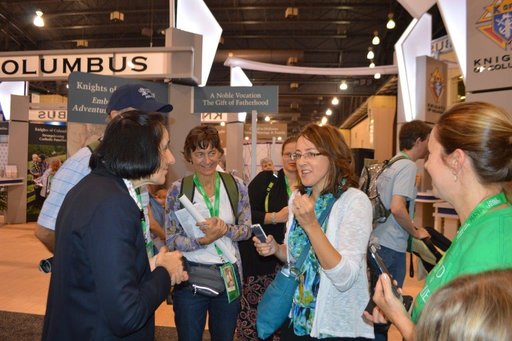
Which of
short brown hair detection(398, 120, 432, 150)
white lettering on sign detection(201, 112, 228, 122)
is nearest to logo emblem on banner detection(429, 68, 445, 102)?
short brown hair detection(398, 120, 432, 150)

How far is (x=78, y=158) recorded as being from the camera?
1.95 meters

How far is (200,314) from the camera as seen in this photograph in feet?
7.84

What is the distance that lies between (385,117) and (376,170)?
46.6 feet

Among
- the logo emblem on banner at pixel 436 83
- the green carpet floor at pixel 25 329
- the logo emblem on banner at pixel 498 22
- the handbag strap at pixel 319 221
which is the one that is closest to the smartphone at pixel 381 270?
the handbag strap at pixel 319 221

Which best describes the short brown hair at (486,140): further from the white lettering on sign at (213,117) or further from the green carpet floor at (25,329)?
the white lettering on sign at (213,117)

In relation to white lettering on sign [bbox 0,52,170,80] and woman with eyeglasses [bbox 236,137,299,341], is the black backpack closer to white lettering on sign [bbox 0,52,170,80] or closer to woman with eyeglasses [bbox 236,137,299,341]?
woman with eyeglasses [bbox 236,137,299,341]

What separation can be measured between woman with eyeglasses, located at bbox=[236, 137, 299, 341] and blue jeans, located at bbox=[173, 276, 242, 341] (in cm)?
32

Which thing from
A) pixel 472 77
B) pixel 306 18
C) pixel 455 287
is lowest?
pixel 455 287

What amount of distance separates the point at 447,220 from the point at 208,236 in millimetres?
5358

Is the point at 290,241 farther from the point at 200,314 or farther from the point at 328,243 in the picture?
the point at 200,314

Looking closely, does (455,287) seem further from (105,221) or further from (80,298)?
(80,298)

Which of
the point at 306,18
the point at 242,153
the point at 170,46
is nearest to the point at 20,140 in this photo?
the point at 242,153

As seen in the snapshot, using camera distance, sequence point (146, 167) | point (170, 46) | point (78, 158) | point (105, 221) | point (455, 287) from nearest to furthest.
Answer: point (455, 287)
point (105, 221)
point (146, 167)
point (78, 158)
point (170, 46)

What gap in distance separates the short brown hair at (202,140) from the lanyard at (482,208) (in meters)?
1.60
